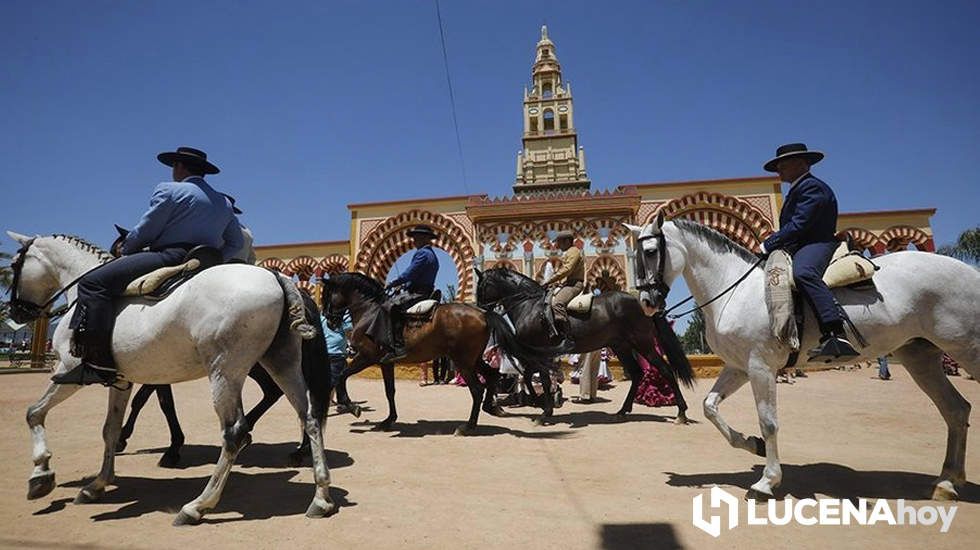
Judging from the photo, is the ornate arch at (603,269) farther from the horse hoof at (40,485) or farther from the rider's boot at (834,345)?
the horse hoof at (40,485)

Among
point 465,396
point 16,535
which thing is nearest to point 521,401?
point 465,396

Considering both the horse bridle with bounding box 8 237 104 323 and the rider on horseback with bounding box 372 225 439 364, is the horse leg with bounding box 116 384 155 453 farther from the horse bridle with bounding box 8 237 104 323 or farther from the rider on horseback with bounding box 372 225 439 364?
the rider on horseback with bounding box 372 225 439 364

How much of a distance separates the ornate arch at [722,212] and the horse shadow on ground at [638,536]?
15.2 m

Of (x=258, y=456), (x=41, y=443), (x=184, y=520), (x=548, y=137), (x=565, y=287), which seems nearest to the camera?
(x=184, y=520)

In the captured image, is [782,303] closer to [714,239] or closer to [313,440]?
[714,239]

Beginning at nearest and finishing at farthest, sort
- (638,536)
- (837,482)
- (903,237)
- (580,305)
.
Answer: (638,536) < (837,482) < (580,305) < (903,237)

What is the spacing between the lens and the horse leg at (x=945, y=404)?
3.22 metres

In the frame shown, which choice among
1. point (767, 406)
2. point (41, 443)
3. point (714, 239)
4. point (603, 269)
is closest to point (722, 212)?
point (603, 269)

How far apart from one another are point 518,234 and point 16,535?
15580 mm

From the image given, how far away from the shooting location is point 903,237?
55.1 feet

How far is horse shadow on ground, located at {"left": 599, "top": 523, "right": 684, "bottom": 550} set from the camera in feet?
7.79

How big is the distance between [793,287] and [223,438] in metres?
3.85

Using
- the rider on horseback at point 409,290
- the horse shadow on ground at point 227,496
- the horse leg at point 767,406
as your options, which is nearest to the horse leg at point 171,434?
the horse shadow on ground at point 227,496

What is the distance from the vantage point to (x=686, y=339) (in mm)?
66312
